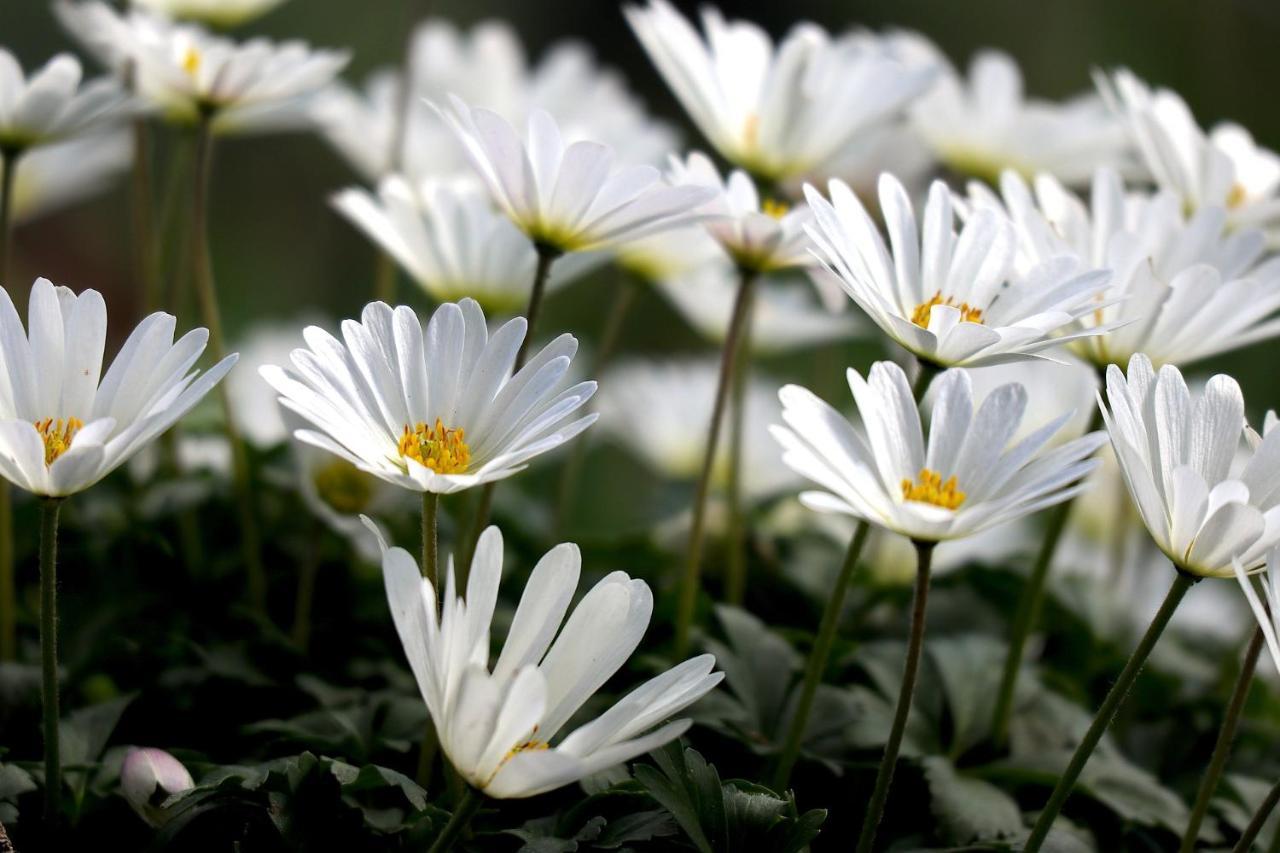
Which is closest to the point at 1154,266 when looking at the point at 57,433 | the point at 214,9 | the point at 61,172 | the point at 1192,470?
the point at 1192,470

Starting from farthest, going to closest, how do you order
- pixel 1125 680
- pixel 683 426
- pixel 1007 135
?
pixel 683 426
pixel 1007 135
pixel 1125 680

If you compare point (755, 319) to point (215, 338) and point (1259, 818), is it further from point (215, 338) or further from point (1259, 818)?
point (1259, 818)

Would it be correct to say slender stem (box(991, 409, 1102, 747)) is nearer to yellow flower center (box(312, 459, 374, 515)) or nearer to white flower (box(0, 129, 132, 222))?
yellow flower center (box(312, 459, 374, 515))

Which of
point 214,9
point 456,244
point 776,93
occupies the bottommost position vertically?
point 456,244

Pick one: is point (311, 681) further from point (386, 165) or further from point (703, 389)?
point (703, 389)

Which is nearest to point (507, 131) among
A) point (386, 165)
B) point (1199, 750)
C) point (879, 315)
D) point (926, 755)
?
point (879, 315)
